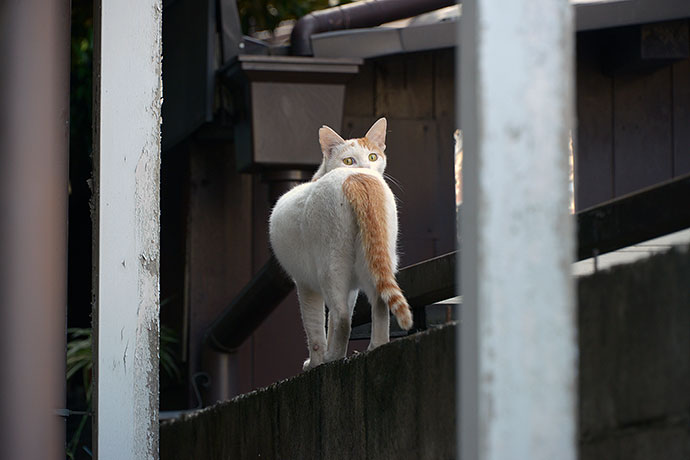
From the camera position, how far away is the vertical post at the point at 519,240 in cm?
124

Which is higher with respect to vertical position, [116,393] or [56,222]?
[56,222]

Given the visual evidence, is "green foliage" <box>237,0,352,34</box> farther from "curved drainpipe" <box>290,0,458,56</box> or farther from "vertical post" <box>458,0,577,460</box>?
"vertical post" <box>458,0,577,460</box>

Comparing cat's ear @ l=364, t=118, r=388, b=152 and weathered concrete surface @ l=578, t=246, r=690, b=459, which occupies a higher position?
cat's ear @ l=364, t=118, r=388, b=152

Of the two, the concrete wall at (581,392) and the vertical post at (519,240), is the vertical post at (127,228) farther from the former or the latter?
the vertical post at (519,240)

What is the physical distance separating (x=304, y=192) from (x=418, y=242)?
10.0 feet

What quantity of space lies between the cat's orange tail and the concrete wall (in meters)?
0.19

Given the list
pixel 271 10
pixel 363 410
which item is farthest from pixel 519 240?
pixel 271 10

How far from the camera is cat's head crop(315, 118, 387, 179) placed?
3.08m

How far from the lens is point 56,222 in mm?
2689

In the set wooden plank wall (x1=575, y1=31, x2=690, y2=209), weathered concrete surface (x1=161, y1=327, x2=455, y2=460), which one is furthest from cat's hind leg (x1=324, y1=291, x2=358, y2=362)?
wooden plank wall (x1=575, y1=31, x2=690, y2=209)

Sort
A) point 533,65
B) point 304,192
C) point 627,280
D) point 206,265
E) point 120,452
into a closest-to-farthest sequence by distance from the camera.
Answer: point 533,65, point 627,280, point 120,452, point 304,192, point 206,265

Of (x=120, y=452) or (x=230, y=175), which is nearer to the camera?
(x=120, y=452)

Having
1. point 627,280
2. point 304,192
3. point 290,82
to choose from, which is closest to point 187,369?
point 290,82

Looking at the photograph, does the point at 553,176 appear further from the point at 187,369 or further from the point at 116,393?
the point at 187,369
